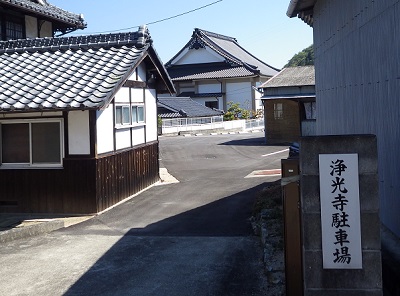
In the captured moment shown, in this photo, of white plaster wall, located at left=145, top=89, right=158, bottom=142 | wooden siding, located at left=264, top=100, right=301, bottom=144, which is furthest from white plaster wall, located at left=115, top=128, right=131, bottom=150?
wooden siding, located at left=264, top=100, right=301, bottom=144

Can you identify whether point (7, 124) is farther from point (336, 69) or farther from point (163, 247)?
point (336, 69)

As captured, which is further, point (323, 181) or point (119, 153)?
point (119, 153)

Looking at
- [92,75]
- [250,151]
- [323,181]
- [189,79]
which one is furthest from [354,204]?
[189,79]

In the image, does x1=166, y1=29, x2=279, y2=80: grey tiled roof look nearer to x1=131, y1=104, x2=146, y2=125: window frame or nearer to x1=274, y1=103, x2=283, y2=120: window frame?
x1=274, y1=103, x2=283, y2=120: window frame

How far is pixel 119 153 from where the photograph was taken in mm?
13594

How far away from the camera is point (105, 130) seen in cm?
1277

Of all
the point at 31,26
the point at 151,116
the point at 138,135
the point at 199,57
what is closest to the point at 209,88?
the point at 199,57

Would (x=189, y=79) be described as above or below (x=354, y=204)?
above

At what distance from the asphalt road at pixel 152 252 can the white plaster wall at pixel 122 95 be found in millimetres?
2772

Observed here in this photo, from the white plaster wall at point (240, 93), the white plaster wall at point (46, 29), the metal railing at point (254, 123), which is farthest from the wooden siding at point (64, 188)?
the white plaster wall at point (240, 93)

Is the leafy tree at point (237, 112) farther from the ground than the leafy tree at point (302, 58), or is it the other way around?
the leafy tree at point (302, 58)

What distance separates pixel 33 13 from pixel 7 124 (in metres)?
7.36

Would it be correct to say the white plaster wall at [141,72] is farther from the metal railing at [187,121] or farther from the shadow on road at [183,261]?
the metal railing at [187,121]

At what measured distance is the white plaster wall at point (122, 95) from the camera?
13.7 meters
